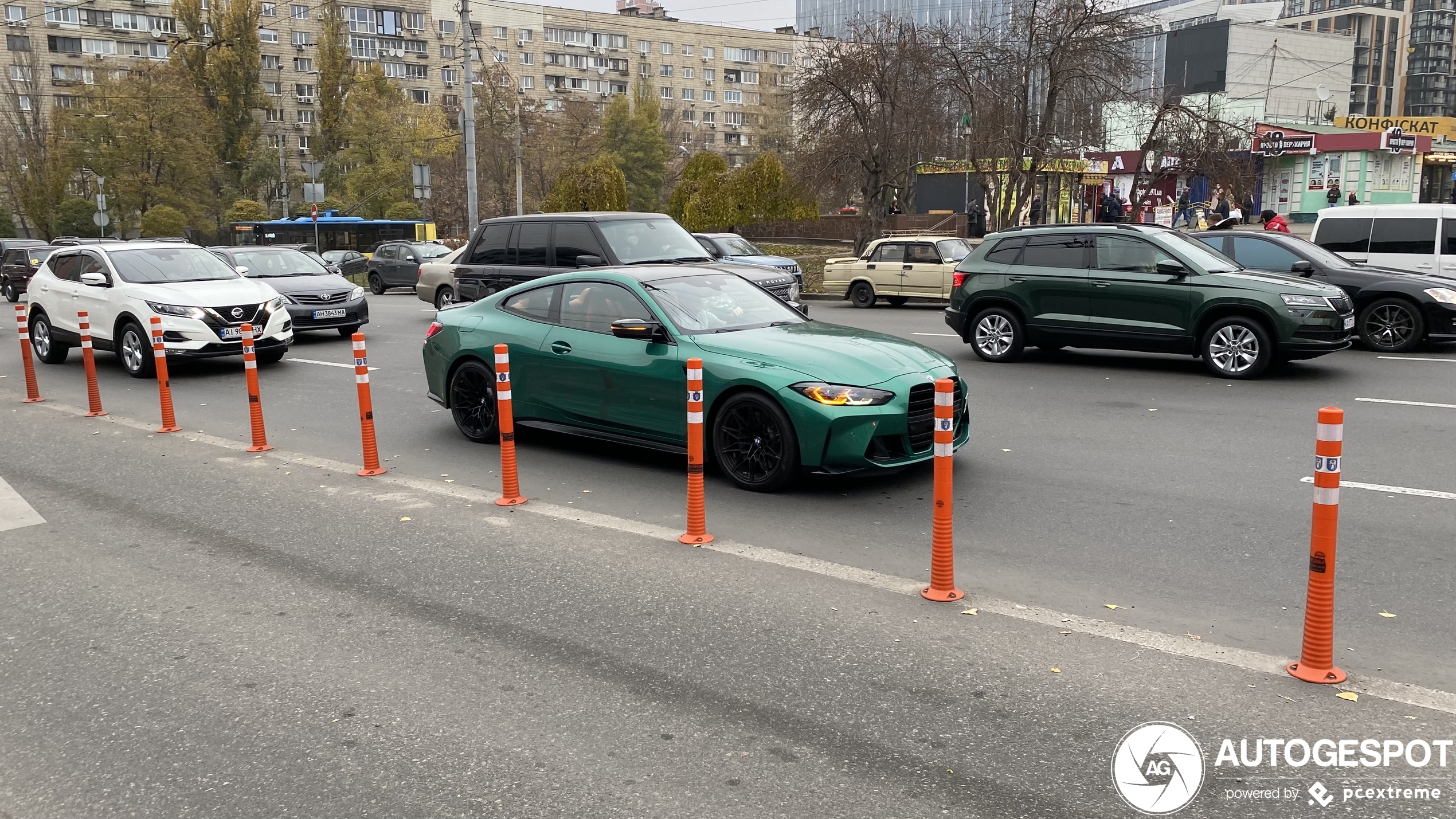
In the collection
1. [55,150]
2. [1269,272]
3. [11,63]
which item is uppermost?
[11,63]

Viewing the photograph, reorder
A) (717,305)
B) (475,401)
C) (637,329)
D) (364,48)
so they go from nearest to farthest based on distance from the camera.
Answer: (637,329) < (717,305) < (475,401) < (364,48)

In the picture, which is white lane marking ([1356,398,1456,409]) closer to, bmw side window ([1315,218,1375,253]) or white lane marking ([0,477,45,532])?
bmw side window ([1315,218,1375,253])

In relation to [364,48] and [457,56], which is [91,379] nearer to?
[364,48]

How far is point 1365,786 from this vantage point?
3629 millimetres

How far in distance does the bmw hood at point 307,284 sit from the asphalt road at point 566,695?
11575 mm

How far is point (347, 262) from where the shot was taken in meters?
33.8

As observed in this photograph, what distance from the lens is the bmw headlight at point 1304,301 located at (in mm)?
11875

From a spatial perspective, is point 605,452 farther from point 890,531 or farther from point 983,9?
point 983,9

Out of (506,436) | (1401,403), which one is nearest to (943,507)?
(506,436)

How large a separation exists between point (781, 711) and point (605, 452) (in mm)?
4953

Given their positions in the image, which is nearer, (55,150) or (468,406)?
(468,406)

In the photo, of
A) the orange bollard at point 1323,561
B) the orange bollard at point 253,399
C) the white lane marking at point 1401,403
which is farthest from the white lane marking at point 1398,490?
the orange bollard at point 253,399

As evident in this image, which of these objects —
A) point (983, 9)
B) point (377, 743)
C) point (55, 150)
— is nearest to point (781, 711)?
point (377, 743)

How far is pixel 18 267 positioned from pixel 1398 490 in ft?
115
